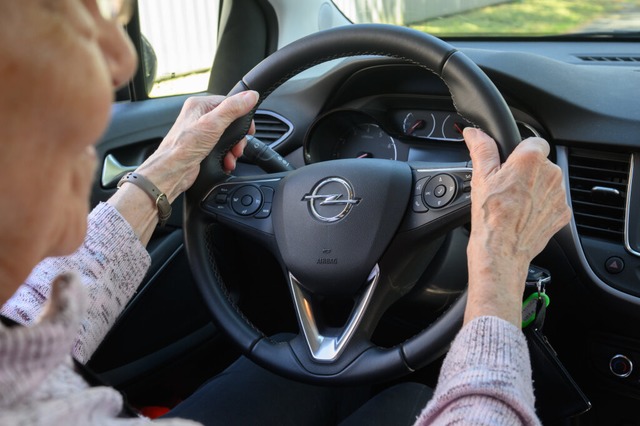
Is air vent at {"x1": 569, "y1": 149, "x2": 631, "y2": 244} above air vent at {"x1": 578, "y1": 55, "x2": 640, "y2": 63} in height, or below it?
below

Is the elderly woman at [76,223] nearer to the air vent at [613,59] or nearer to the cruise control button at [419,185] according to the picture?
the cruise control button at [419,185]

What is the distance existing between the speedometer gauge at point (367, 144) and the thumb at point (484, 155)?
59 cm

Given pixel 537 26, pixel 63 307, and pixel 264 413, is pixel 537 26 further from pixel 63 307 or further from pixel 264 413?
pixel 63 307

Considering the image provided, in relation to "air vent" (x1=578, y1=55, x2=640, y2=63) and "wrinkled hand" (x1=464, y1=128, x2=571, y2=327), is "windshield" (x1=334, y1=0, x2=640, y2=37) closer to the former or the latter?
"air vent" (x1=578, y1=55, x2=640, y2=63)

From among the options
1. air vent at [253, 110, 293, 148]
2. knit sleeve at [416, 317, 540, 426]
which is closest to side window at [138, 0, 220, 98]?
air vent at [253, 110, 293, 148]

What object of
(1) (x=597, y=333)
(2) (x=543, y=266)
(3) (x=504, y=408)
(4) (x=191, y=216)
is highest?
(3) (x=504, y=408)

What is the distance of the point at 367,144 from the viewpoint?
5.76ft

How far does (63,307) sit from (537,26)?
187cm

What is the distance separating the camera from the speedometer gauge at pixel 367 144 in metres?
1.73

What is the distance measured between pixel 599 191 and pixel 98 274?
3.36ft

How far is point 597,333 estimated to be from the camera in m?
1.57

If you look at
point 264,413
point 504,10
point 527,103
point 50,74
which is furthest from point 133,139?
point 50,74

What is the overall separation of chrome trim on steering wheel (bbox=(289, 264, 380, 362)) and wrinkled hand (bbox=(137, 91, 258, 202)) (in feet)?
1.14

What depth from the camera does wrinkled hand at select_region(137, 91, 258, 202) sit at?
4.52 feet
